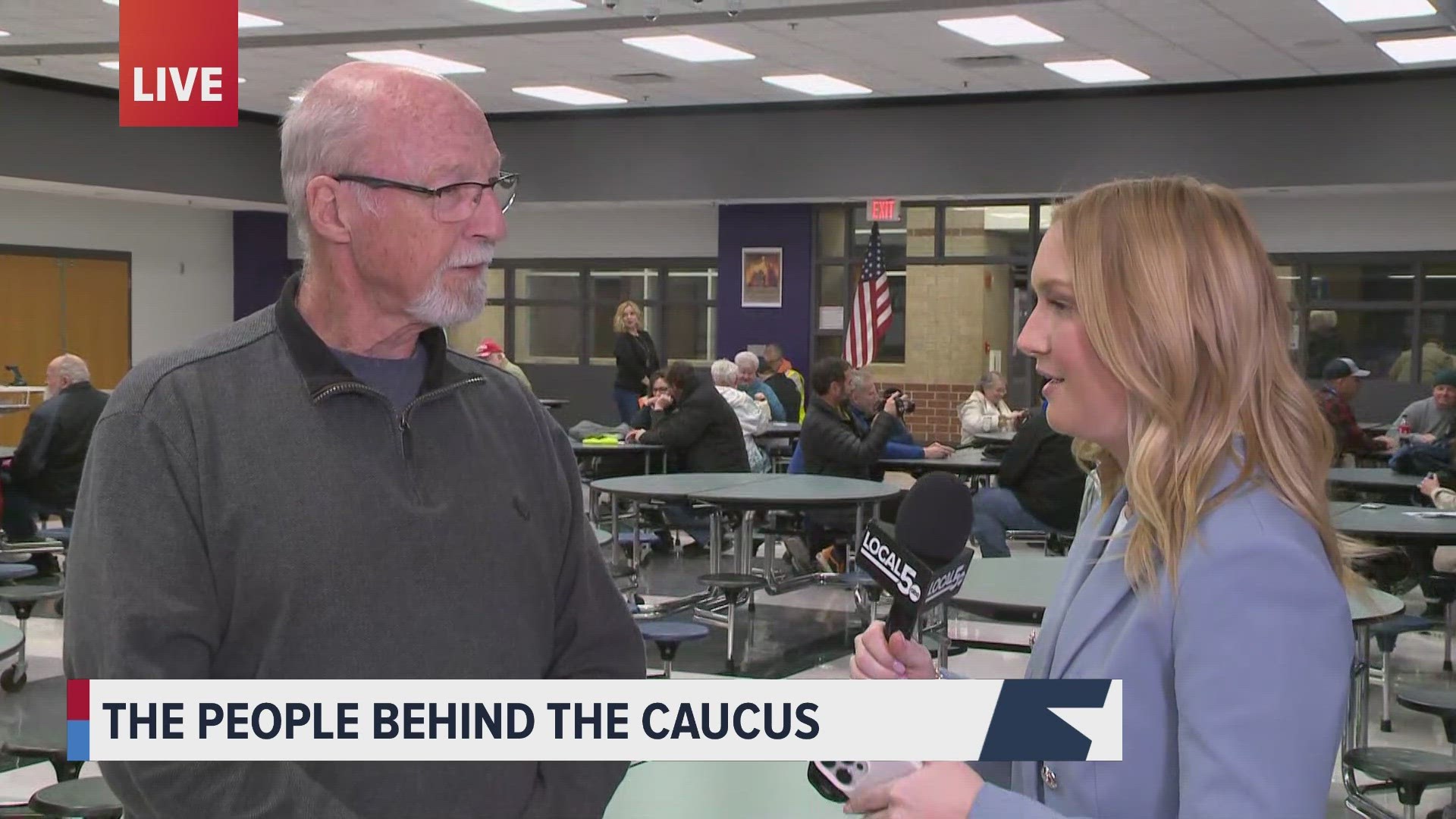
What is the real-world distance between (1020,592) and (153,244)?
15.4 meters

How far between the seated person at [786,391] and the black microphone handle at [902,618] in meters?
11.4

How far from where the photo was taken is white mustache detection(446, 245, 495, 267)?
5.26 ft

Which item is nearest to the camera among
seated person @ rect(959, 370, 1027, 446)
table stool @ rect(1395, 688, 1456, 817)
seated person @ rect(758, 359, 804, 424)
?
table stool @ rect(1395, 688, 1456, 817)

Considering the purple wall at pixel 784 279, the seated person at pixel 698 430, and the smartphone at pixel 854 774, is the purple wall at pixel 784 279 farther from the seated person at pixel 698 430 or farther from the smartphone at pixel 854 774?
the smartphone at pixel 854 774

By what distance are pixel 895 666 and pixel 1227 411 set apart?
358mm

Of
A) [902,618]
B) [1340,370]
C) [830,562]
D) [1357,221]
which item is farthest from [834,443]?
[1357,221]

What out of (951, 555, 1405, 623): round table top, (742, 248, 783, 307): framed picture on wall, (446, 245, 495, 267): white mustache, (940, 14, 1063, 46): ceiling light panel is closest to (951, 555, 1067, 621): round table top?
(951, 555, 1405, 623): round table top

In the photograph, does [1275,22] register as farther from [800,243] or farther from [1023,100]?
[800,243]

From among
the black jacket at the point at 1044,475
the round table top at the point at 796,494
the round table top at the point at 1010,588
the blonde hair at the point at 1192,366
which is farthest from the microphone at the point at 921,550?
the black jacket at the point at 1044,475

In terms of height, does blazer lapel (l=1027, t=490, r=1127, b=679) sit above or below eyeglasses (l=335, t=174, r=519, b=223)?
below

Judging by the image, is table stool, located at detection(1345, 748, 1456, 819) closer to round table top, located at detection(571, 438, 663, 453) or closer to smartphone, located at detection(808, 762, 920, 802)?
smartphone, located at detection(808, 762, 920, 802)

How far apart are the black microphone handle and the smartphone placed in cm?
13

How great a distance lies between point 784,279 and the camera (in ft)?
51.9

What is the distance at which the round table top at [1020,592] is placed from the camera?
395cm
